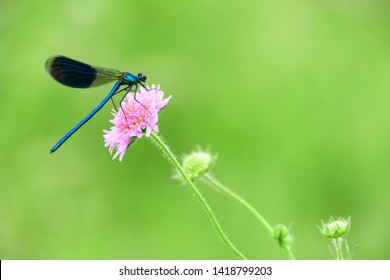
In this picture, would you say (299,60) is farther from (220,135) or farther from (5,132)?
(5,132)

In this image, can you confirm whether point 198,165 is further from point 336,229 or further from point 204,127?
point 204,127

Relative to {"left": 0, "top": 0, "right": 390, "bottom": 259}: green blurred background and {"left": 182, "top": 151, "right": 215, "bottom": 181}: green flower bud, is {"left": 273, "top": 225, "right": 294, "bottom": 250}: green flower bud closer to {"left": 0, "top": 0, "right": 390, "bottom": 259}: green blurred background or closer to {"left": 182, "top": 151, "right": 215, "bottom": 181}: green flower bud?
{"left": 182, "top": 151, "right": 215, "bottom": 181}: green flower bud

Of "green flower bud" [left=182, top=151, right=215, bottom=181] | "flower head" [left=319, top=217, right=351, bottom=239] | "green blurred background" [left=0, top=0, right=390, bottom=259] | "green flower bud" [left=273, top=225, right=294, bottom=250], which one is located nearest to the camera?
"flower head" [left=319, top=217, right=351, bottom=239]

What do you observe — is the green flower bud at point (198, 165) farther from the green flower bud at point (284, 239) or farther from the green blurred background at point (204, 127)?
the green blurred background at point (204, 127)

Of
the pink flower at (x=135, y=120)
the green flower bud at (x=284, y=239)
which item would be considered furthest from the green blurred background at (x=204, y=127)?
the pink flower at (x=135, y=120)

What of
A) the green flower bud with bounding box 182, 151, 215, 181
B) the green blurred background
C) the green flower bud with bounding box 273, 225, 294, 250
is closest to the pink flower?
the green flower bud with bounding box 182, 151, 215, 181
